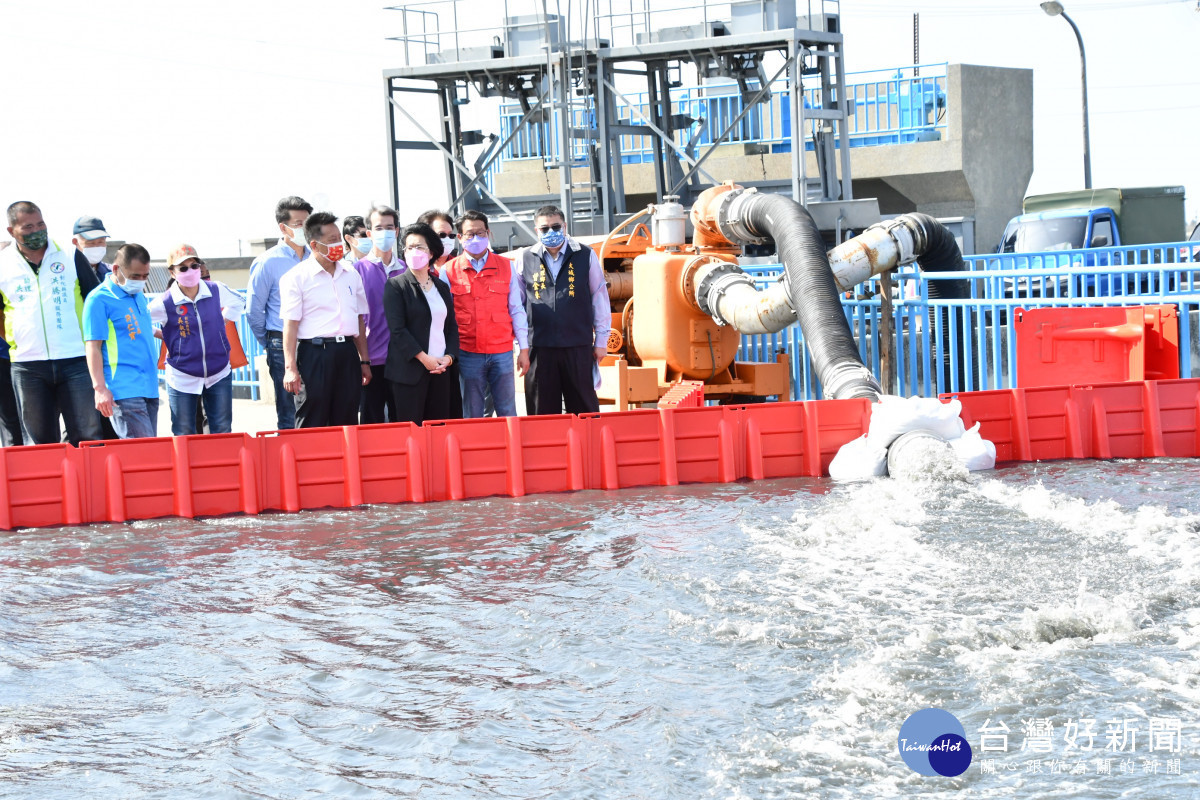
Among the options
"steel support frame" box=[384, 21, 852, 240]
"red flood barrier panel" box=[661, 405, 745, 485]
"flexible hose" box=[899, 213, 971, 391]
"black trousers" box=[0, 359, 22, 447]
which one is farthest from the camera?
"steel support frame" box=[384, 21, 852, 240]

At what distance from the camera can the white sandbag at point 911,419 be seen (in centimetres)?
942

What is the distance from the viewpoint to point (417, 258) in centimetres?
983

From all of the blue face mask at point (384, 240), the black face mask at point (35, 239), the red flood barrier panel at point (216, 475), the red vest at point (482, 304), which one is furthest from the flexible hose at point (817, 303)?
the black face mask at point (35, 239)

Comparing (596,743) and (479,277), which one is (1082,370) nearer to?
(479,277)

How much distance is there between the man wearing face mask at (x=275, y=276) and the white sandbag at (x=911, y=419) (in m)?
4.44

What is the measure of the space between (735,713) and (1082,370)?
7.99 m

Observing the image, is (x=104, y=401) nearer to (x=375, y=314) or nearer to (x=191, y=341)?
(x=191, y=341)

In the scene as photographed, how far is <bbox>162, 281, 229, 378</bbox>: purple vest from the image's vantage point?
9594 mm

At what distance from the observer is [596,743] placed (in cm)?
437

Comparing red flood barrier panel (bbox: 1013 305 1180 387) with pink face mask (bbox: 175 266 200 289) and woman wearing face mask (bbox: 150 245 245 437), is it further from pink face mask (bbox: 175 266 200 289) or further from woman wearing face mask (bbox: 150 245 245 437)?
pink face mask (bbox: 175 266 200 289)

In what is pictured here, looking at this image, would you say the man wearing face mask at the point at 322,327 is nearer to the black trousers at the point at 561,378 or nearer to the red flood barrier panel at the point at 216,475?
the red flood barrier panel at the point at 216,475

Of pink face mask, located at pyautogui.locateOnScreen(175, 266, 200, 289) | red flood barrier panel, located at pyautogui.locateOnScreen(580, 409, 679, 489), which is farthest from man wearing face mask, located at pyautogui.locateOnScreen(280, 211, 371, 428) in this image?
red flood barrier panel, located at pyautogui.locateOnScreen(580, 409, 679, 489)

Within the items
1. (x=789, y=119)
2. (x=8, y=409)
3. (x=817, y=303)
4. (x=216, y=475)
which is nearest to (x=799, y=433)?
(x=817, y=303)

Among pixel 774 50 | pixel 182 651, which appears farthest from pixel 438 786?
pixel 774 50
